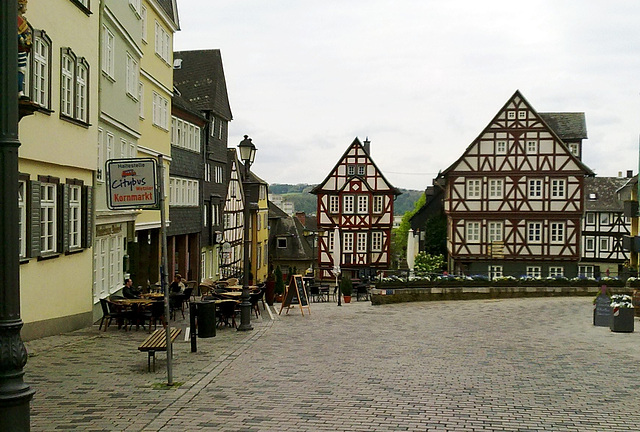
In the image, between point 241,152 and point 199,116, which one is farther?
point 199,116

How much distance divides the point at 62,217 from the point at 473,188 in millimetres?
37054

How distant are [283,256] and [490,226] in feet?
95.6

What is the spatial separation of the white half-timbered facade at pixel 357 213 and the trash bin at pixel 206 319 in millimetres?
41588

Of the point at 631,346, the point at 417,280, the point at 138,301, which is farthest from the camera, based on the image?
the point at 417,280

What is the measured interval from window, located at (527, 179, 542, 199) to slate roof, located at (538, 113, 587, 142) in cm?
1104

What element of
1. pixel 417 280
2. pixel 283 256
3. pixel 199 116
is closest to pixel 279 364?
pixel 417 280

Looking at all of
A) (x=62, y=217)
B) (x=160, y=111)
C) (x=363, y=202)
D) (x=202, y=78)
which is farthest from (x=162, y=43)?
(x=363, y=202)

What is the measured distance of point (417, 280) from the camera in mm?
32375

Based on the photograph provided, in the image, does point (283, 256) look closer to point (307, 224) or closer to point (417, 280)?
point (307, 224)

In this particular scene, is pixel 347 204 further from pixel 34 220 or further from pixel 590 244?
pixel 34 220

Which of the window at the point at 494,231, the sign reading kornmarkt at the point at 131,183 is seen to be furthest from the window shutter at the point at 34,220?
the window at the point at 494,231

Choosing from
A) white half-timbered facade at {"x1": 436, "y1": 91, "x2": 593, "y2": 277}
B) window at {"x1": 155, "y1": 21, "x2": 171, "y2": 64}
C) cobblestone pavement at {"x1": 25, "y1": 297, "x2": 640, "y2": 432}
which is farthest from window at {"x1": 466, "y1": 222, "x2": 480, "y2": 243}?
cobblestone pavement at {"x1": 25, "y1": 297, "x2": 640, "y2": 432}

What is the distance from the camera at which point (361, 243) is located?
58.9m

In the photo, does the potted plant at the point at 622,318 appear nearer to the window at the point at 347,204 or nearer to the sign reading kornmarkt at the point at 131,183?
the sign reading kornmarkt at the point at 131,183
